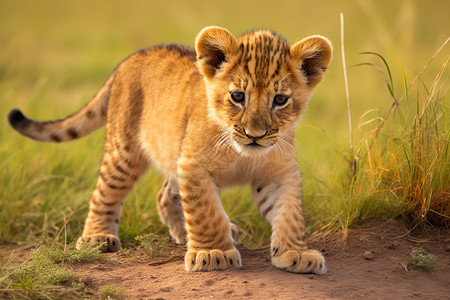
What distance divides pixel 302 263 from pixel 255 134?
3.50 ft

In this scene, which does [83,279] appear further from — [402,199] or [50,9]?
[50,9]

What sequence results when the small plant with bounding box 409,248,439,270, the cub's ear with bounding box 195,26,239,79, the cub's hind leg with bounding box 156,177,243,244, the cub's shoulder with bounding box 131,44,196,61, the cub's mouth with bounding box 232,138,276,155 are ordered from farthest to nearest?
the cub's hind leg with bounding box 156,177,243,244
the cub's shoulder with bounding box 131,44,196,61
the small plant with bounding box 409,248,439,270
the cub's ear with bounding box 195,26,239,79
the cub's mouth with bounding box 232,138,276,155

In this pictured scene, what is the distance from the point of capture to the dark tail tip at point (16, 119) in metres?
6.28

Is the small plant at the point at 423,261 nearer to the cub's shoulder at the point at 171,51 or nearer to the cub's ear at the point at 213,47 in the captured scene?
the cub's ear at the point at 213,47

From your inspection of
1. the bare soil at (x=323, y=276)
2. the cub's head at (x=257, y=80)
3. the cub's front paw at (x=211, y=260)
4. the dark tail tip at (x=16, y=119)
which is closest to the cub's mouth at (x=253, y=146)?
the cub's head at (x=257, y=80)

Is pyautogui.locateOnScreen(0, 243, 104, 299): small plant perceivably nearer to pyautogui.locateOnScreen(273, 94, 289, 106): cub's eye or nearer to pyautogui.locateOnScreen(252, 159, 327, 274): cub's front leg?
pyautogui.locateOnScreen(252, 159, 327, 274): cub's front leg

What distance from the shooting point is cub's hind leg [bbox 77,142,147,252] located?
604 centimetres

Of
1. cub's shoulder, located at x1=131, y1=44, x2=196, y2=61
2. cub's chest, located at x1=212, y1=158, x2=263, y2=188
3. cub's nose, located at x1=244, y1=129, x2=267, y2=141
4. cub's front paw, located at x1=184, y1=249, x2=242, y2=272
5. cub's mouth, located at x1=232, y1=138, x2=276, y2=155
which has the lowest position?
cub's front paw, located at x1=184, y1=249, x2=242, y2=272

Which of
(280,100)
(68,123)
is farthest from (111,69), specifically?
(280,100)

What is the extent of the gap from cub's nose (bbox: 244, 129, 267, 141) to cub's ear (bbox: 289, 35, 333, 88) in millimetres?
691

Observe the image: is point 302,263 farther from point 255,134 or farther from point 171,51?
point 171,51

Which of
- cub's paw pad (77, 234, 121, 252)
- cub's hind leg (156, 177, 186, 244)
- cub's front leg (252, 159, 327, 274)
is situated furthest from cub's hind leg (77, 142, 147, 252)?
cub's front leg (252, 159, 327, 274)

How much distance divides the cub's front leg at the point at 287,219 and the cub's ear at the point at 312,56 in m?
0.73

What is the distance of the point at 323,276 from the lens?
4504mm
